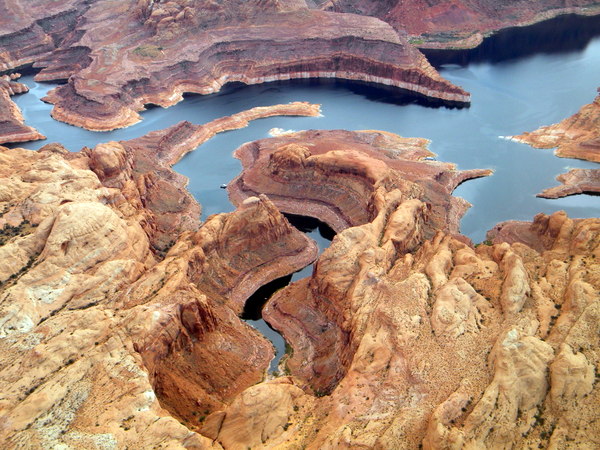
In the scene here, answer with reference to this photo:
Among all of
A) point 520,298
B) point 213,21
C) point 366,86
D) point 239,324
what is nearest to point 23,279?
point 239,324

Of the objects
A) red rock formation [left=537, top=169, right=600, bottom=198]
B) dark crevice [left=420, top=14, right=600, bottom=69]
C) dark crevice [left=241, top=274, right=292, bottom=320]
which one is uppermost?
dark crevice [left=420, top=14, right=600, bottom=69]

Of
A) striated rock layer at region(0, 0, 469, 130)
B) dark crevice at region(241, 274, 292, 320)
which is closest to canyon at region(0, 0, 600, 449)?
dark crevice at region(241, 274, 292, 320)

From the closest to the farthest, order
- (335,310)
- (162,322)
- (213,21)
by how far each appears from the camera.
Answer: (162,322)
(335,310)
(213,21)

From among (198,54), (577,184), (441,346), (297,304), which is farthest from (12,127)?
(577,184)

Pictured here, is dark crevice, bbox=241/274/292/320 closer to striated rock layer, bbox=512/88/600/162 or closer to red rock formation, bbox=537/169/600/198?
red rock formation, bbox=537/169/600/198

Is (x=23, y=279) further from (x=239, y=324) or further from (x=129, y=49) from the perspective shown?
(x=129, y=49)

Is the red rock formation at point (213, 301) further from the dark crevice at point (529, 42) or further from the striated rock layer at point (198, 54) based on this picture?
the dark crevice at point (529, 42)
